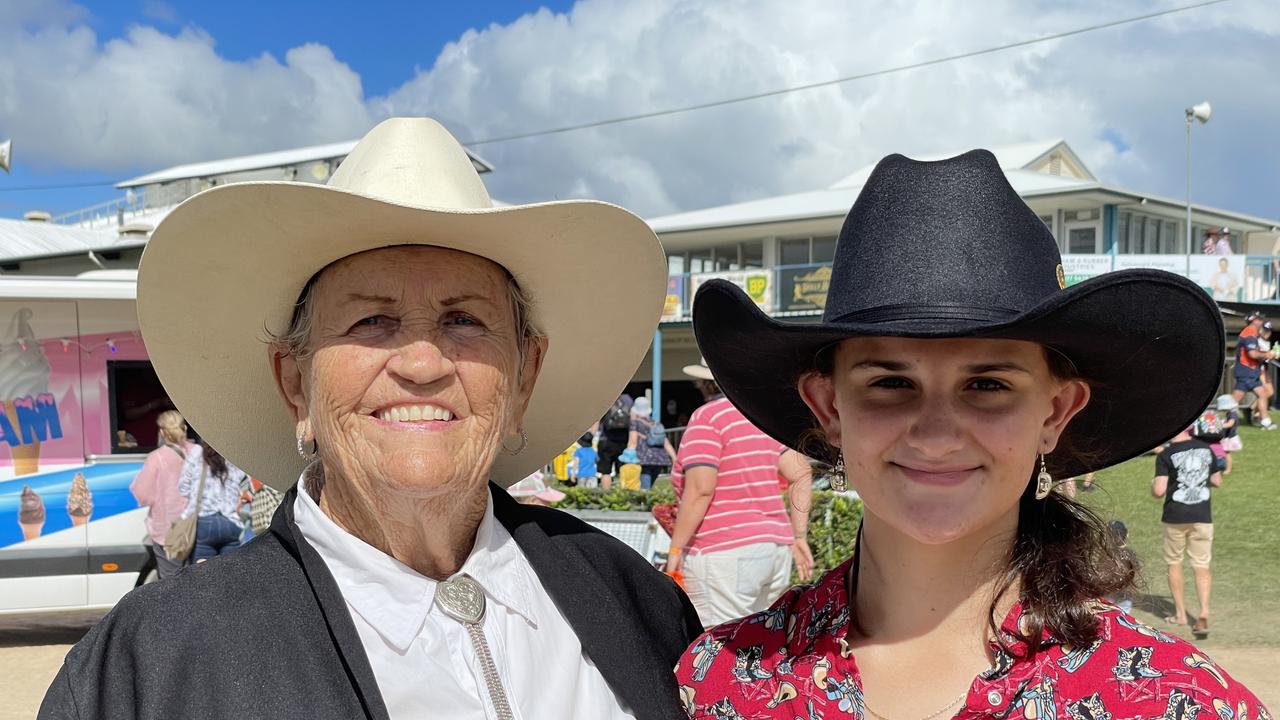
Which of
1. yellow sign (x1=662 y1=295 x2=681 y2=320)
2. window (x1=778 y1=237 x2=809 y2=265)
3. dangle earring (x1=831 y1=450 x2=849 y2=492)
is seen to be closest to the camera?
dangle earring (x1=831 y1=450 x2=849 y2=492)

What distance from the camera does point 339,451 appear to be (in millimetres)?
1969

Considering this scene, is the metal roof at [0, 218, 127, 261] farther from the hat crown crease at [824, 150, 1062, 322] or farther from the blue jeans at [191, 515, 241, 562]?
the hat crown crease at [824, 150, 1062, 322]

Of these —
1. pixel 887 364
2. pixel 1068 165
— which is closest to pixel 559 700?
pixel 887 364

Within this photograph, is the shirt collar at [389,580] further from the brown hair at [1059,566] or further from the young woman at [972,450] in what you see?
the brown hair at [1059,566]

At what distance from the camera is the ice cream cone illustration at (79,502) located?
26.8ft

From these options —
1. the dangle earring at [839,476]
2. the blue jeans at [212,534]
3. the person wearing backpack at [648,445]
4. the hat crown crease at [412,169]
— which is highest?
the hat crown crease at [412,169]

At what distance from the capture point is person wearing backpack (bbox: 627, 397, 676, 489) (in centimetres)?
1431

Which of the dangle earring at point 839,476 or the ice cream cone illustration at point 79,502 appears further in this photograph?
the ice cream cone illustration at point 79,502

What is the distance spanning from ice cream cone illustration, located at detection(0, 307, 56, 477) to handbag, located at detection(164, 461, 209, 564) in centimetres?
160

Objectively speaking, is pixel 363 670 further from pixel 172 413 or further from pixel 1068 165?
pixel 1068 165

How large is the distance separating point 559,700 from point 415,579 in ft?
1.22

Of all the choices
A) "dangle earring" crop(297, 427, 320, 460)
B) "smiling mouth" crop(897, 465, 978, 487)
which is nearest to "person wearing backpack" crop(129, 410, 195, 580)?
"dangle earring" crop(297, 427, 320, 460)

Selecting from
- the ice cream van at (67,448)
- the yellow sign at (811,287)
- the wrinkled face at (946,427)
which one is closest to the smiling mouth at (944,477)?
the wrinkled face at (946,427)

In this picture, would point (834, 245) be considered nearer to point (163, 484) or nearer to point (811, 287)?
point (811, 287)
